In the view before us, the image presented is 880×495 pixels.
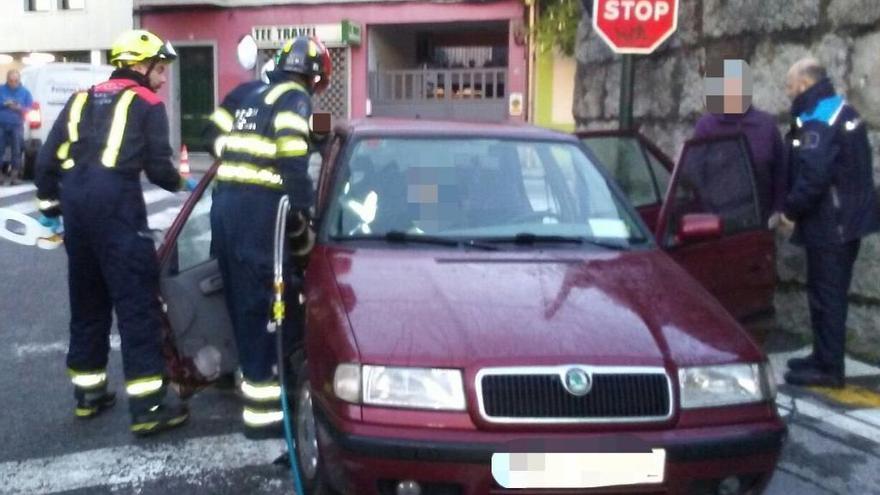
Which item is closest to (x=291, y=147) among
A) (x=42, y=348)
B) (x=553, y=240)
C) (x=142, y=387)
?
(x=553, y=240)

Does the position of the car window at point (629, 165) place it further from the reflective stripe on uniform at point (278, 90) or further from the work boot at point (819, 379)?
the reflective stripe on uniform at point (278, 90)

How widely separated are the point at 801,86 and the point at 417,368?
3609 millimetres

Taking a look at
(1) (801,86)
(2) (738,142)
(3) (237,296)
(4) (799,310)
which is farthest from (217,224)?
(4) (799,310)

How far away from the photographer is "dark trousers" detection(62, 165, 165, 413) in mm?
5543

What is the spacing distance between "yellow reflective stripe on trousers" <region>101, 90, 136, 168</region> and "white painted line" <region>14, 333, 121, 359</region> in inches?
84.5

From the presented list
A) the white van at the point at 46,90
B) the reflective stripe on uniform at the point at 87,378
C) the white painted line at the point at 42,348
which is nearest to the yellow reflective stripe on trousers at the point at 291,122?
the reflective stripe on uniform at the point at 87,378

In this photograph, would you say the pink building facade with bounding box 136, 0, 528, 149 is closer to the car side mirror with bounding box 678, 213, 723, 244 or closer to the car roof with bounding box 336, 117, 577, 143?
the car roof with bounding box 336, 117, 577, 143

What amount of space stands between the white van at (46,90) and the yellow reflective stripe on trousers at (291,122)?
1418 cm

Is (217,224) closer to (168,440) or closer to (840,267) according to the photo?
(168,440)

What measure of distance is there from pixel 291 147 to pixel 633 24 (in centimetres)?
401

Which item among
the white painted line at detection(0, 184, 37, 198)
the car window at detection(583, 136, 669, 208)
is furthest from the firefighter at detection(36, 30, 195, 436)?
the white painted line at detection(0, 184, 37, 198)

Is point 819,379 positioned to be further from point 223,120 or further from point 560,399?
point 223,120

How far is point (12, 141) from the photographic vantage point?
18.3 metres

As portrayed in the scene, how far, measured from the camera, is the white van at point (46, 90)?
1883cm
